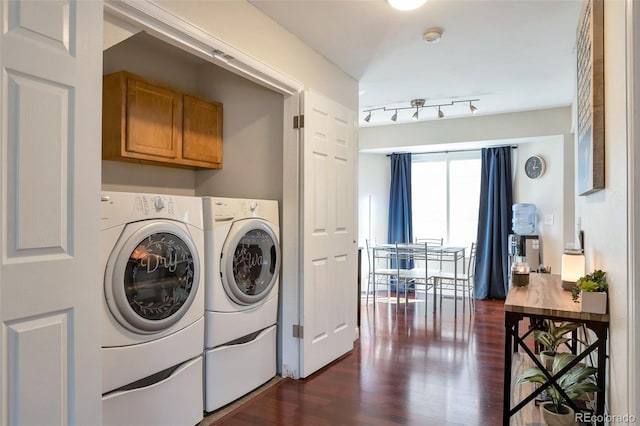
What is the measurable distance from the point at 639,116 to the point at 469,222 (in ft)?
17.7

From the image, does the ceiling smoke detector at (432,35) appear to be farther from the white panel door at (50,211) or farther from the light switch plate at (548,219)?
the light switch plate at (548,219)

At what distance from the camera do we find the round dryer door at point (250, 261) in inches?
103

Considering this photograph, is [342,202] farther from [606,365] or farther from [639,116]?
[639,116]

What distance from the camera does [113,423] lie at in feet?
6.36

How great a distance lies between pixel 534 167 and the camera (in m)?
5.71

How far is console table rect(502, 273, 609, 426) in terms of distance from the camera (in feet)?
5.75

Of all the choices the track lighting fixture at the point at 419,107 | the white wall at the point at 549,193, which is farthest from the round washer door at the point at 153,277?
the white wall at the point at 549,193

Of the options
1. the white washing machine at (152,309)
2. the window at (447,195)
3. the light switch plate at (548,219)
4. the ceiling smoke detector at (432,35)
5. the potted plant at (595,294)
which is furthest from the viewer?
the window at (447,195)

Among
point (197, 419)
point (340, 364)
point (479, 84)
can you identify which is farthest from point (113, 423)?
point (479, 84)

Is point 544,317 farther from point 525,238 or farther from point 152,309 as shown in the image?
point 525,238

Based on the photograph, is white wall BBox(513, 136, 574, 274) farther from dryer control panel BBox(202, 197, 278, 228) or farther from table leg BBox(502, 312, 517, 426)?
dryer control panel BBox(202, 197, 278, 228)

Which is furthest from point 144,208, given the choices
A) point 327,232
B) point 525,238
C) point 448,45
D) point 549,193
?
point 549,193

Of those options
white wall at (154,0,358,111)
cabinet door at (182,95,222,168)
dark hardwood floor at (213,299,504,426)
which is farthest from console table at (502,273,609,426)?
cabinet door at (182,95,222,168)

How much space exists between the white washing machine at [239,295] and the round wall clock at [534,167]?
165 inches
